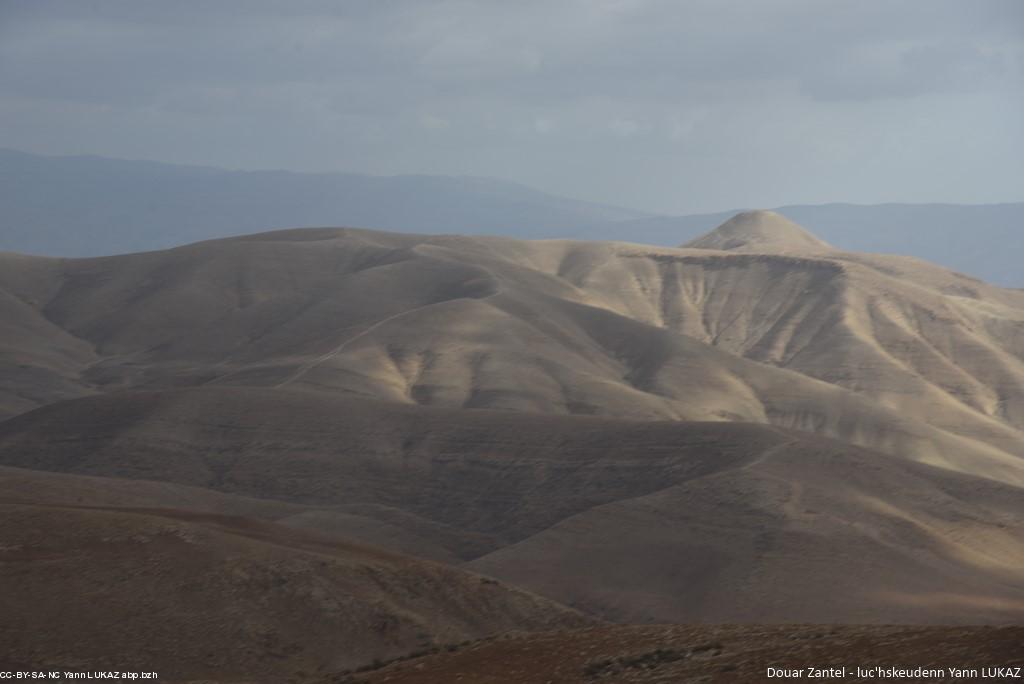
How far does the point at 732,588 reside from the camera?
195ft

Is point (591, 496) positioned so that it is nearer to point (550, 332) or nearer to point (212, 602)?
point (212, 602)

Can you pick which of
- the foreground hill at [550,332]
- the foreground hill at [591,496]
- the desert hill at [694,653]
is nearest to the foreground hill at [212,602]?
the foreground hill at [591,496]

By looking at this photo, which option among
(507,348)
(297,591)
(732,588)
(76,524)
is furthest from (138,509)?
(507,348)

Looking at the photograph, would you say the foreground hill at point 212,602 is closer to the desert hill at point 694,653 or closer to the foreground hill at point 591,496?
the foreground hill at point 591,496

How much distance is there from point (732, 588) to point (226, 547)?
2506 cm

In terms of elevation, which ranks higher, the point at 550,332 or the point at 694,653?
the point at 694,653

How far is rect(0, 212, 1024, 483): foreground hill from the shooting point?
114 m

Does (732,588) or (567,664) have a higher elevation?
(567,664)

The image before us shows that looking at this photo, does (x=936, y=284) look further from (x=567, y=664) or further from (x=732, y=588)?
(x=567, y=664)

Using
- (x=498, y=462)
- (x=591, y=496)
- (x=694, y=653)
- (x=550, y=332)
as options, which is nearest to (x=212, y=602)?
(x=694, y=653)

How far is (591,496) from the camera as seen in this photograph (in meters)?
78.1

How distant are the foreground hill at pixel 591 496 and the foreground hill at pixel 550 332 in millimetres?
15963

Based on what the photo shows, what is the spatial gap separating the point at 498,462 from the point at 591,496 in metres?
9.11

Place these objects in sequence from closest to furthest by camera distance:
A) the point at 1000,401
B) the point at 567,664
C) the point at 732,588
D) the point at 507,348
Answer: the point at 567,664 < the point at 732,588 < the point at 507,348 < the point at 1000,401
